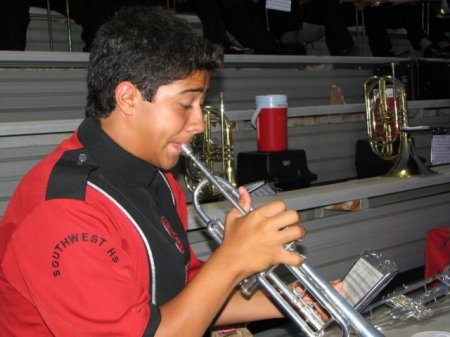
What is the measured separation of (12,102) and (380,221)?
180cm

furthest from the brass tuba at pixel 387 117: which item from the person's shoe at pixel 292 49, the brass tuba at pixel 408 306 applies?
the person's shoe at pixel 292 49

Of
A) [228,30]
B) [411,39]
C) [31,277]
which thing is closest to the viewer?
[31,277]

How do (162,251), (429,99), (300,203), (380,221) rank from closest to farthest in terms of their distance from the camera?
(162,251) < (300,203) < (380,221) < (429,99)

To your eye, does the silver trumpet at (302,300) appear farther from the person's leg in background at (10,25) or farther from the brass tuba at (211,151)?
the person's leg in background at (10,25)

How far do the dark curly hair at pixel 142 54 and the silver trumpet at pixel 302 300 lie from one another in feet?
0.66

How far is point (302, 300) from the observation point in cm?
135

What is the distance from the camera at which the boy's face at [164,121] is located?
1.25m

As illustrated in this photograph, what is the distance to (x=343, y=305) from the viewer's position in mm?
1180

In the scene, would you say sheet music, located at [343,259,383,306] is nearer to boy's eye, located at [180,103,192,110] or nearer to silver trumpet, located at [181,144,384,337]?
silver trumpet, located at [181,144,384,337]

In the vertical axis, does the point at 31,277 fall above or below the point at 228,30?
below

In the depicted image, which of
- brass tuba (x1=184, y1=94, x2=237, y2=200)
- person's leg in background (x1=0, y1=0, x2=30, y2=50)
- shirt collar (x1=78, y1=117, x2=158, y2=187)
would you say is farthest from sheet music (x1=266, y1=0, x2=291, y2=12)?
shirt collar (x1=78, y1=117, x2=158, y2=187)

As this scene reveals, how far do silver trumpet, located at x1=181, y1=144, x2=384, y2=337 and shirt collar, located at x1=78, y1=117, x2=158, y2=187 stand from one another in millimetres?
129

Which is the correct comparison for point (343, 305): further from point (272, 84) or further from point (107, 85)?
point (272, 84)

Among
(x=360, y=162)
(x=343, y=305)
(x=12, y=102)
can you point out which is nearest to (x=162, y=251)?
(x=343, y=305)
